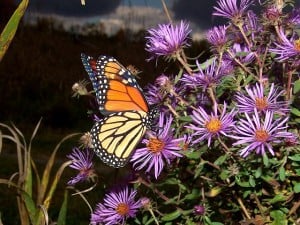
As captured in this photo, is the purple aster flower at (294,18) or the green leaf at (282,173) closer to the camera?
the green leaf at (282,173)

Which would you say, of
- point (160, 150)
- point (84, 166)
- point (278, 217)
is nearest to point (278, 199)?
point (278, 217)

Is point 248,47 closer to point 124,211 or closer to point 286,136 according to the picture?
point 286,136

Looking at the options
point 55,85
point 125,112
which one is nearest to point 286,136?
point 125,112

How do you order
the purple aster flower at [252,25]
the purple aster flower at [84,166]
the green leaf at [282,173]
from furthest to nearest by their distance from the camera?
the purple aster flower at [84,166] < the purple aster flower at [252,25] < the green leaf at [282,173]

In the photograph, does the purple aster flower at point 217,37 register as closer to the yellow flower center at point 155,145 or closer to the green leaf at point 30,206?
the yellow flower center at point 155,145

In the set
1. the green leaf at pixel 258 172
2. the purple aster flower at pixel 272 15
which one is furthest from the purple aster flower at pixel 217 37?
the green leaf at pixel 258 172

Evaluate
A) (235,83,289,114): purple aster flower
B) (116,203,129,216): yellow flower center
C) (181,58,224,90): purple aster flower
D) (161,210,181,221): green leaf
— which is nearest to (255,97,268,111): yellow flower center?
(235,83,289,114): purple aster flower

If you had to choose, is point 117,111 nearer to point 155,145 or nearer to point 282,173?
point 155,145
